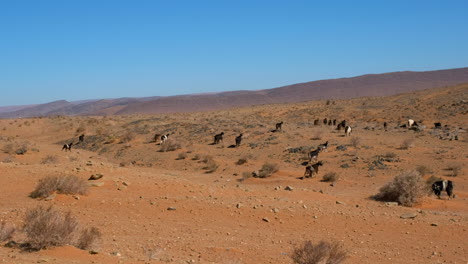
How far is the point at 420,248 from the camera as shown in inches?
376

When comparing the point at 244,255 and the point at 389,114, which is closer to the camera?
the point at 244,255

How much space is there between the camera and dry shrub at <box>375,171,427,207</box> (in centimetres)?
Answer: 1410

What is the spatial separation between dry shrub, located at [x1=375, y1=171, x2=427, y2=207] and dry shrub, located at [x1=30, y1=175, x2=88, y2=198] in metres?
11.1

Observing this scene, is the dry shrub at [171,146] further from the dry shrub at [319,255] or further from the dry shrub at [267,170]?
the dry shrub at [319,255]

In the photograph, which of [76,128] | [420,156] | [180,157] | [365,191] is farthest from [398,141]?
[76,128]

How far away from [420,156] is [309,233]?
16245 mm

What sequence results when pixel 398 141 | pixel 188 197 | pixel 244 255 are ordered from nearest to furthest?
pixel 244 255
pixel 188 197
pixel 398 141

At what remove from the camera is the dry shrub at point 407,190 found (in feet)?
46.3

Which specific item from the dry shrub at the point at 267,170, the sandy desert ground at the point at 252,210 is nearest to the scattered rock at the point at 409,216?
the sandy desert ground at the point at 252,210

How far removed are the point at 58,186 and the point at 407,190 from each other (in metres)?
12.0

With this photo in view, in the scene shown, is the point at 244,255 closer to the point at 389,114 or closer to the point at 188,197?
the point at 188,197

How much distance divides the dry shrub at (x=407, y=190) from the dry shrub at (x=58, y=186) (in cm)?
1108

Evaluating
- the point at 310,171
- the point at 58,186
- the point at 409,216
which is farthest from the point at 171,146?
the point at 409,216

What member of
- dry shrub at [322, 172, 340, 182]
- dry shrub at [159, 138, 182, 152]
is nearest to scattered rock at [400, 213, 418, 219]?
dry shrub at [322, 172, 340, 182]
